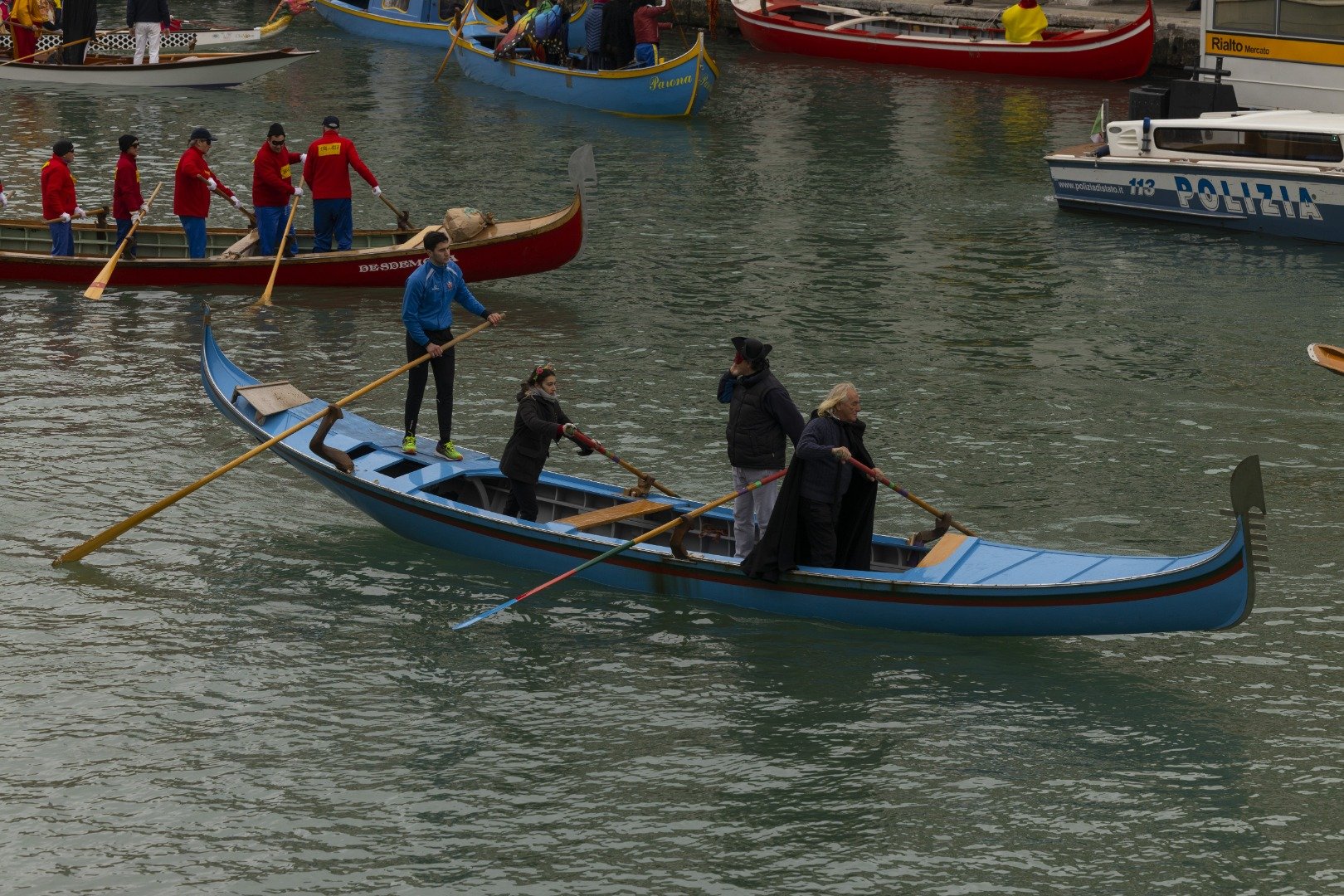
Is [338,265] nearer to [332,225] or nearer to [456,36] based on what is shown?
[332,225]

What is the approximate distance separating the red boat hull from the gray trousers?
308 inches

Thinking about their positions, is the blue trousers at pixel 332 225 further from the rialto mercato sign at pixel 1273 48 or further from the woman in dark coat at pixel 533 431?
the rialto mercato sign at pixel 1273 48

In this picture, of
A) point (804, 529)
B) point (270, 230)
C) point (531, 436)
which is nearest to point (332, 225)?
point (270, 230)

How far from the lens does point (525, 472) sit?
40.8ft

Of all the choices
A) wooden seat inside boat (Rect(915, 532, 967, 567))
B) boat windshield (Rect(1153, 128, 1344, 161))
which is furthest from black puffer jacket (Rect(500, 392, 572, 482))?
boat windshield (Rect(1153, 128, 1344, 161))

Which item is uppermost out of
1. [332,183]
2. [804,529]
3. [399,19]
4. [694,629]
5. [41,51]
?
[399,19]

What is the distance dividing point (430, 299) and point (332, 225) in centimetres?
669

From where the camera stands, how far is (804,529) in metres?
11.5

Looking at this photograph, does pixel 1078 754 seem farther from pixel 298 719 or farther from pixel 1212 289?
pixel 1212 289

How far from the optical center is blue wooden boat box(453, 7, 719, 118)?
95.7 ft

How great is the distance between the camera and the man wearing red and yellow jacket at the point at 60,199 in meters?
19.2

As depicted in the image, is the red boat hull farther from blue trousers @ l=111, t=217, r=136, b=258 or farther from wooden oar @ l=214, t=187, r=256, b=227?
wooden oar @ l=214, t=187, r=256, b=227

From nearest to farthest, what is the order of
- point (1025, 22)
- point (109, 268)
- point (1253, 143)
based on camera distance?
point (109, 268)
point (1253, 143)
point (1025, 22)

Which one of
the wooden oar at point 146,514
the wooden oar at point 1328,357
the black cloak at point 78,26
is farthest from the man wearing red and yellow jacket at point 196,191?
the black cloak at point 78,26
